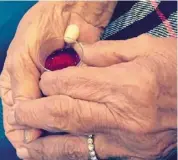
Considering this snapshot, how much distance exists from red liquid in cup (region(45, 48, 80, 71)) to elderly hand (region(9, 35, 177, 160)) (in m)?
0.09

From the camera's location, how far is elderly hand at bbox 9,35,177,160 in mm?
888

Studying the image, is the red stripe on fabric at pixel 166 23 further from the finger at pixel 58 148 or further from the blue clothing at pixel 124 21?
the finger at pixel 58 148

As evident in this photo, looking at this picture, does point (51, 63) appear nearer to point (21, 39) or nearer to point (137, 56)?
point (21, 39)

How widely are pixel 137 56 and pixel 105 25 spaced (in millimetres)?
362

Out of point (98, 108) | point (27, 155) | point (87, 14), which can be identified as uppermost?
point (87, 14)

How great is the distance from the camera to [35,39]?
1115 millimetres

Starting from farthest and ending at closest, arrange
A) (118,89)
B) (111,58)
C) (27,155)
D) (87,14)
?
1. (87,14)
2. (27,155)
3. (111,58)
4. (118,89)

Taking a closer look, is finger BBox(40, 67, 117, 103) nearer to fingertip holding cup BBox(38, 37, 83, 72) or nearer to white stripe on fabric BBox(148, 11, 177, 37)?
fingertip holding cup BBox(38, 37, 83, 72)

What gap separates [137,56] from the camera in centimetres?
96

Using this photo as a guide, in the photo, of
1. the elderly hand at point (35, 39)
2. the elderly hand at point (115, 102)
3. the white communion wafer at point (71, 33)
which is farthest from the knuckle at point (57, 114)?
the white communion wafer at point (71, 33)

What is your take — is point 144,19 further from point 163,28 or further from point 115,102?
point 115,102

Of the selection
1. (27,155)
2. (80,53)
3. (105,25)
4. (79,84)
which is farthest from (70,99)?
(105,25)

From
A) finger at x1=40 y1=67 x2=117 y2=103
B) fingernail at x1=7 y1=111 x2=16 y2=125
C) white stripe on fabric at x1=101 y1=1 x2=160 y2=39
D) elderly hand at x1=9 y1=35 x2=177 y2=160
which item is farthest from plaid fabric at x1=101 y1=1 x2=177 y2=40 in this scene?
fingernail at x1=7 y1=111 x2=16 y2=125

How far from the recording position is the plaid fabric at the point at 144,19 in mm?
1092
